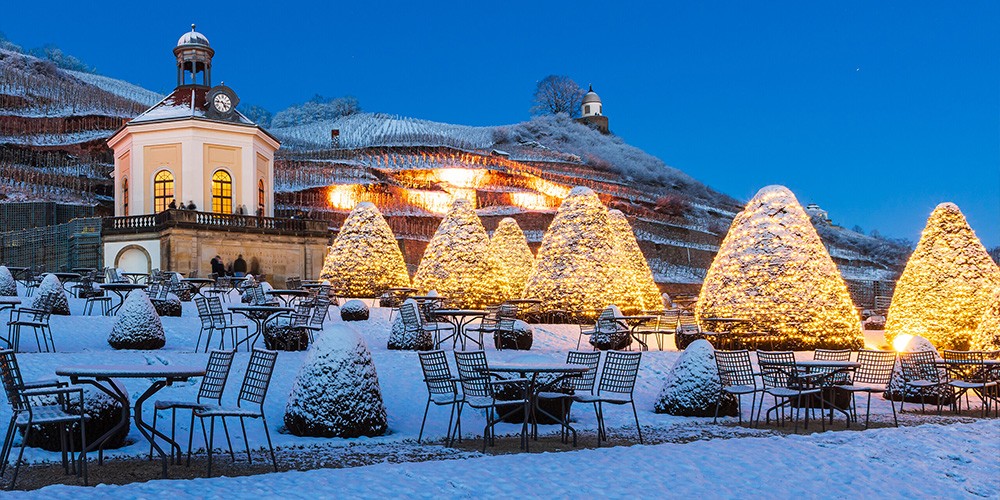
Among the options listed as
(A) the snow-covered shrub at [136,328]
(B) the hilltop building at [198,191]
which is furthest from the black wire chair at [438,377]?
(B) the hilltop building at [198,191]

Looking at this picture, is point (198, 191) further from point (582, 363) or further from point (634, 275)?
→ point (582, 363)

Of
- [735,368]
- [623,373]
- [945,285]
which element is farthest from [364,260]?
[623,373]

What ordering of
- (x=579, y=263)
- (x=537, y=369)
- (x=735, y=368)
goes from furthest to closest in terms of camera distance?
1. (x=579, y=263)
2. (x=735, y=368)
3. (x=537, y=369)

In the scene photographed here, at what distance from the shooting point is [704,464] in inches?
356

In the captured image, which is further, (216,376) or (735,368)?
(735,368)

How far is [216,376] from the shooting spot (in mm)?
9242

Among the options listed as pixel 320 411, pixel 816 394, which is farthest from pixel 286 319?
pixel 816 394

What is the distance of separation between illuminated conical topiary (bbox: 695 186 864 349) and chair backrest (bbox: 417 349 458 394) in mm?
9253

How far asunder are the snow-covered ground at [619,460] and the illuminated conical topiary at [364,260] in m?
11.4

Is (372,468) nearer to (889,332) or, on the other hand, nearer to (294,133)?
(889,332)

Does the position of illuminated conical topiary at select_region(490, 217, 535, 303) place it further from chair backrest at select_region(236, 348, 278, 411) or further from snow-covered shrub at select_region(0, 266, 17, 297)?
chair backrest at select_region(236, 348, 278, 411)

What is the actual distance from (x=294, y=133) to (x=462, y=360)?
7724 centimetres

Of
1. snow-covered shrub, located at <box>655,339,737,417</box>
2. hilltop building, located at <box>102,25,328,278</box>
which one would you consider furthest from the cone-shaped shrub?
hilltop building, located at <box>102,25,328,278</box>

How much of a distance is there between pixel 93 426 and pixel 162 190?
31531mm
